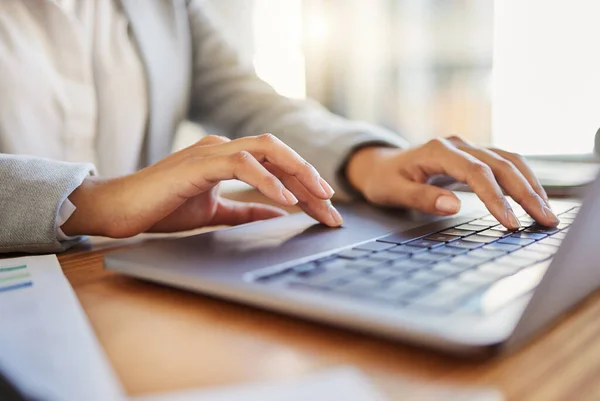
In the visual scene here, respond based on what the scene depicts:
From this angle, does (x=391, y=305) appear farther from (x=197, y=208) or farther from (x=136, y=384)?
(x=197, y=208)

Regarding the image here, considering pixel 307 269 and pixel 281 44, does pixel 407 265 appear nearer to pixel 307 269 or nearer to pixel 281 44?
pixel 307 269

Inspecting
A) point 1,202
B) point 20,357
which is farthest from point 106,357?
point 1,202

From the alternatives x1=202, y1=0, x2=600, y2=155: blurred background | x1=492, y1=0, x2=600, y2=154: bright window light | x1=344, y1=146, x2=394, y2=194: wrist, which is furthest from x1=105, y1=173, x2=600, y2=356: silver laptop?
x1=492, y1=0, x2=600, y2=154: bright window light

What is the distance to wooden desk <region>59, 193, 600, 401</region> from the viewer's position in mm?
243

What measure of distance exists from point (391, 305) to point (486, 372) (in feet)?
0.18

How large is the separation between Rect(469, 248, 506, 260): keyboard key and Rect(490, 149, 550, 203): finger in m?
0.19

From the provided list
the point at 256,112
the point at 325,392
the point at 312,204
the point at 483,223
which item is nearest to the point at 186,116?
the point at 256,112

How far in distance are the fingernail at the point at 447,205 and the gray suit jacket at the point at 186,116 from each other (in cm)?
24

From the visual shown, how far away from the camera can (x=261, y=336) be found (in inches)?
11.9

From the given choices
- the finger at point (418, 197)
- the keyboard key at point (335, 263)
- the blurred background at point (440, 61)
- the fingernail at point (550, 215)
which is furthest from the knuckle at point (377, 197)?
the blurred background at point (440, 61)

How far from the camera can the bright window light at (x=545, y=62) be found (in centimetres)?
207

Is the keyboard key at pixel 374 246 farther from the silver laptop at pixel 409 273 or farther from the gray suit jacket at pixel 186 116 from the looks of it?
the gray suit jacket at pixel 186 116

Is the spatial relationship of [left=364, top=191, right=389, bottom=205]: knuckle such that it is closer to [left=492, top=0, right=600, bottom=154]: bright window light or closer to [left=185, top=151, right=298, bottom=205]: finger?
[left=185, top=151, right=298, bottom=205]: finger

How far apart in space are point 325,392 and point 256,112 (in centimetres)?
88
